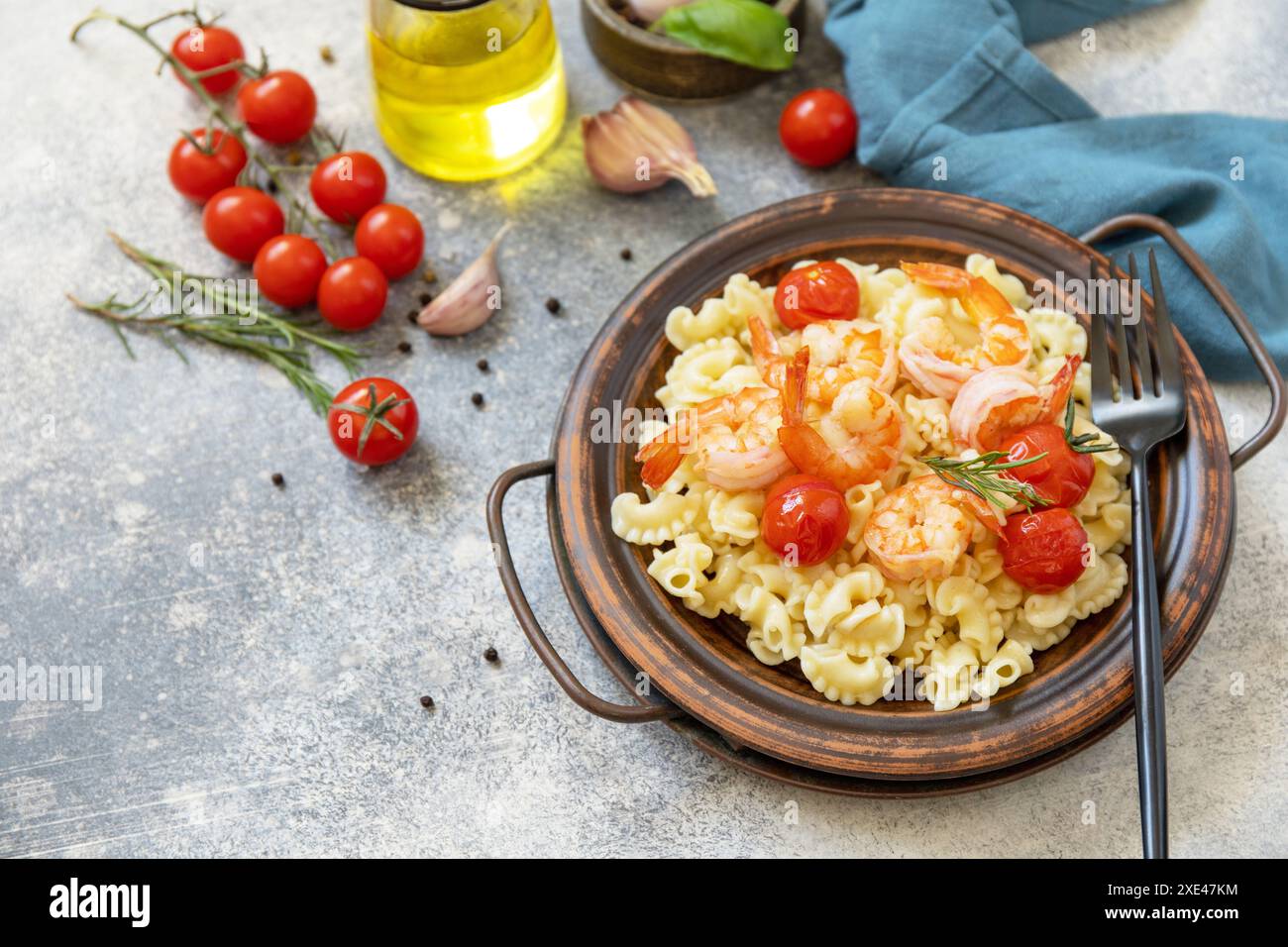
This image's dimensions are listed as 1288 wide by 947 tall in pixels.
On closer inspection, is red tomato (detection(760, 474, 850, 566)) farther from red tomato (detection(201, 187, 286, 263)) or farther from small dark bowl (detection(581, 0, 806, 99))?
red tomato (detection(201, 187, 286, 263))

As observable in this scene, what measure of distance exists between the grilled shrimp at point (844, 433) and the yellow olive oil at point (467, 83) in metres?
1.33

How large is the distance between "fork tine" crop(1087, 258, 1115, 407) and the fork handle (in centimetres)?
16

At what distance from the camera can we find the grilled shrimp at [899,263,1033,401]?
274 cm

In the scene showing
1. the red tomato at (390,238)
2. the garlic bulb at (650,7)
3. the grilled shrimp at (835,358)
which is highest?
the garlic bulb at (650,7)

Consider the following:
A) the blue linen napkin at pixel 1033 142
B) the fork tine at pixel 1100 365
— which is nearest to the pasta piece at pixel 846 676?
the fork tine at pixel 1100 365

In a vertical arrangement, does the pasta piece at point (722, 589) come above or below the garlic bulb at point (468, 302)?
below

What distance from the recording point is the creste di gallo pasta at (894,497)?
8.41 feet

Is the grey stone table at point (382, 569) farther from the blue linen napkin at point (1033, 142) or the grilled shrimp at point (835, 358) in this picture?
the grilled shrimp at point (835, 358)

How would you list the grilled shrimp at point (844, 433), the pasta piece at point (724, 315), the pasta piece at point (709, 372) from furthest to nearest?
the pasta piece at point (724, 315), the pasta piece at point (709, 372), the grilled shrimp at point (844, 433)

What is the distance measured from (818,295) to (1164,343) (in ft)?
2.64

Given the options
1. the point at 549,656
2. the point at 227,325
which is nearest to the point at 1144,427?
the point at 549,656

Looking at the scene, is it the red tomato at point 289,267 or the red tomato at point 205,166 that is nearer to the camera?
the red tomato at point 289,267

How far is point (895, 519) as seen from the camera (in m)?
2.57

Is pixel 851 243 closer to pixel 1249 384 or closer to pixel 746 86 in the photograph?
pixel 746 86
